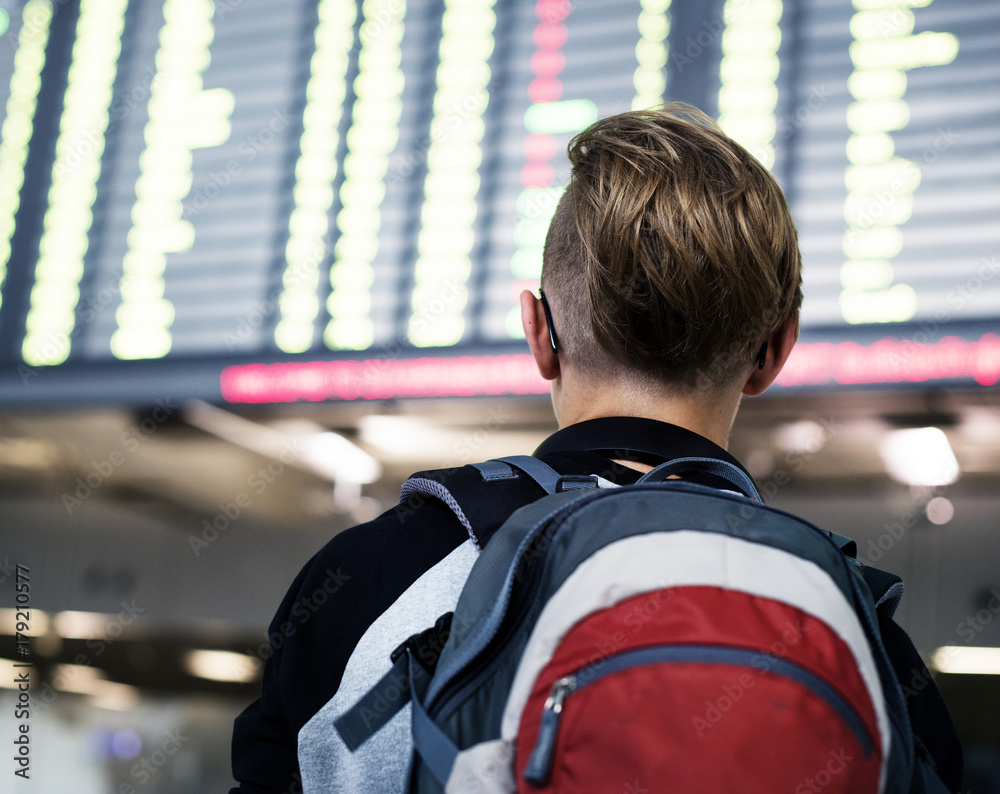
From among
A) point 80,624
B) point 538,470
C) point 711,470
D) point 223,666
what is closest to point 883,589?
point 711,470

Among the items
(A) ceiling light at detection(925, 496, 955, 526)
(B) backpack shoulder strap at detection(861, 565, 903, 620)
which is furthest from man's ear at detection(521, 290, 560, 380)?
(A) ceiling light at detection(925, 496, 955, 526)

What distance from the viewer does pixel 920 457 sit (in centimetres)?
172

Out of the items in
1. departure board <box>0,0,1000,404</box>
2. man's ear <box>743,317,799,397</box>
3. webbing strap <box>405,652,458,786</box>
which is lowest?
webbing strap <box>405,652,458,786</box>

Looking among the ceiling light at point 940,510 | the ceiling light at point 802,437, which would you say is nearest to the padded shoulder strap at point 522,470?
the ceiling light at point 802,437

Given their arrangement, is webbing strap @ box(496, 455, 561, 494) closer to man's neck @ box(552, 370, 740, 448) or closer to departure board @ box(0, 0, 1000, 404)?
man's neck @ box(552, 370, 740, 448)

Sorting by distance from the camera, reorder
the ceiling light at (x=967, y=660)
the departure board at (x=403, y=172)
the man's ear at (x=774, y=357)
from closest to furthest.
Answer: the man's ear at (x=774, y=357) < the departure board at (x=403, y=172) < the ceiling light at (x=967, y=660)

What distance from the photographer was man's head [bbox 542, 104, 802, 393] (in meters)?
0.57

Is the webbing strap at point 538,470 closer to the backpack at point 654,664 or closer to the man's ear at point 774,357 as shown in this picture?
the backpack at point 654,664

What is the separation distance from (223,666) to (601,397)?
183 centimetres

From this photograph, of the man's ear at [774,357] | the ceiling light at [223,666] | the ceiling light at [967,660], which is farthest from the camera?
the ceiling light at [223,666]

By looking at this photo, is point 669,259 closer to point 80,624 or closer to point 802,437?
point 802,437

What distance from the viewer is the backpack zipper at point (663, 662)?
0.43 m

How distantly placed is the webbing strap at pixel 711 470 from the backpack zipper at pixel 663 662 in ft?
0.45

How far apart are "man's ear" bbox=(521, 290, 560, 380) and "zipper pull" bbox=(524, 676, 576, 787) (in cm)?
28
